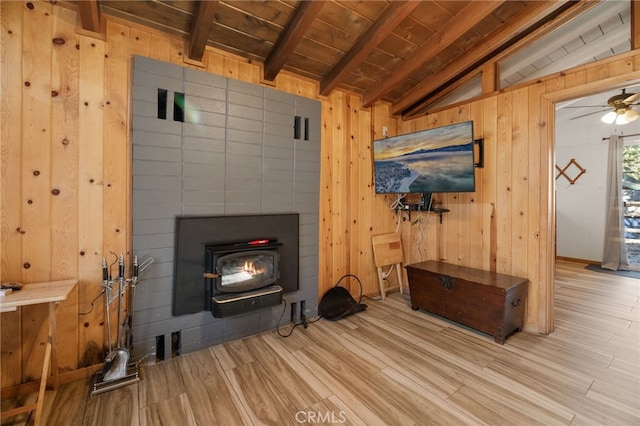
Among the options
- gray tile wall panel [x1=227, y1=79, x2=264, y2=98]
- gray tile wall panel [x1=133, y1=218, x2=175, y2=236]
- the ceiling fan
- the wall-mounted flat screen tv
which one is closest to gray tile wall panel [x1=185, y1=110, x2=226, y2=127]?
gray tile wall panel [x1=227, y1=79, x2=264, y2=98]

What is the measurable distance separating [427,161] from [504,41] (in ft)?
4.35

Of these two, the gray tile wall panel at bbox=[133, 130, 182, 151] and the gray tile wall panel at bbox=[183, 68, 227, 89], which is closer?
the gray tile wall panel at bbox=[133, 130, 182, 151]

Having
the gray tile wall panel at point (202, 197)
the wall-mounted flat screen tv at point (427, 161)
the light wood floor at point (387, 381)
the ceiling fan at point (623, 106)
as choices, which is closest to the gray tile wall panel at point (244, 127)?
the gray tile wall panel at point (202, 197)

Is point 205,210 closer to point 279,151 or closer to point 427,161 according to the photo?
point 279,151

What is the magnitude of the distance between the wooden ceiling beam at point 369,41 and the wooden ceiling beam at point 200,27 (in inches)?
50.4

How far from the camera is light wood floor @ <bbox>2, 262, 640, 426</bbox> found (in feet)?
5.24

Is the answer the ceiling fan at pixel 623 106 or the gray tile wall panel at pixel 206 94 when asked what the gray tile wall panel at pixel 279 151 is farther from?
the ceiling fan at pixel 623 106

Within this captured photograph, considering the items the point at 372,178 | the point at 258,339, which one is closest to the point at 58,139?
the point at 258,339

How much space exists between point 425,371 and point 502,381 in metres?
0.51

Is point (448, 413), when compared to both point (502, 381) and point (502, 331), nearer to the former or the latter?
point (502, 381)

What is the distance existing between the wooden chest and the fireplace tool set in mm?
2695

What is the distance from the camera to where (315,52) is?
263 cm

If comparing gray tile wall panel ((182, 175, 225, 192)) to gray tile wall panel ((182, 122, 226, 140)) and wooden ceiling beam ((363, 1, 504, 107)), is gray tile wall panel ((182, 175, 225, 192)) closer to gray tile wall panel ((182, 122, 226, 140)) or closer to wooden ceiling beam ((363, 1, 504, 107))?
gray tile wall panel ((182, 122, 226, 140))

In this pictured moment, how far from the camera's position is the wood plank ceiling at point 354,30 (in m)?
2.03
